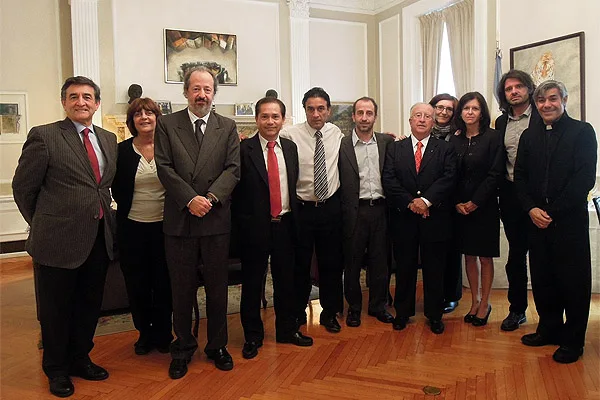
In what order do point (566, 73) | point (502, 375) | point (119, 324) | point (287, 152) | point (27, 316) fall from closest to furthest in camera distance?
1. point (502, 375)
2. point (287, 152)
3. point (119, 324)
4. point (27, 316)
5. point (566, 73)

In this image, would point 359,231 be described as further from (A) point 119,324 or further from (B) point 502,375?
(A) point 119,324

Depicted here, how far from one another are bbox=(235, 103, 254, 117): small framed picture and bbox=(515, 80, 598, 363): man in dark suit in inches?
217

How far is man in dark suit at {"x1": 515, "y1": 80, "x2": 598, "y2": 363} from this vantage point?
3.09m

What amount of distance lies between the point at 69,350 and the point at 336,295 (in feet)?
5.78

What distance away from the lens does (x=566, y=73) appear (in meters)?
5.63

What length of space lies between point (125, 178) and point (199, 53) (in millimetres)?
5325

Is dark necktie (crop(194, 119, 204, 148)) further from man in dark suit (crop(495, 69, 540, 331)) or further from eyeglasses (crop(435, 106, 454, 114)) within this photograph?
man in dark suit (crop(495, 69, 540, 331))

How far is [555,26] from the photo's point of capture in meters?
5.79

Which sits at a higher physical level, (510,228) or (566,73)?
(566,73)

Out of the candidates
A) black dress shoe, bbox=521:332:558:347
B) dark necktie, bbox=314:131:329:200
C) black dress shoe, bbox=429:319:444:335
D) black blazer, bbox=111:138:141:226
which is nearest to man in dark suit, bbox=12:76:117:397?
black blazer, bbox=111:138:141:226

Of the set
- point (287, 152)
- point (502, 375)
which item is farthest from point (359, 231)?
point (502, 375)

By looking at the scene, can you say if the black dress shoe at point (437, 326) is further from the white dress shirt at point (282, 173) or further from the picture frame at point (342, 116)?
the picture frame at point (342, 116)

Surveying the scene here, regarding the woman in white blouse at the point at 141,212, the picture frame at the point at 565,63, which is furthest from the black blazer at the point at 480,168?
the picture frame at the point at 565,63

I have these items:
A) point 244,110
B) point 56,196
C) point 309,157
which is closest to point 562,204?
point 309,157
